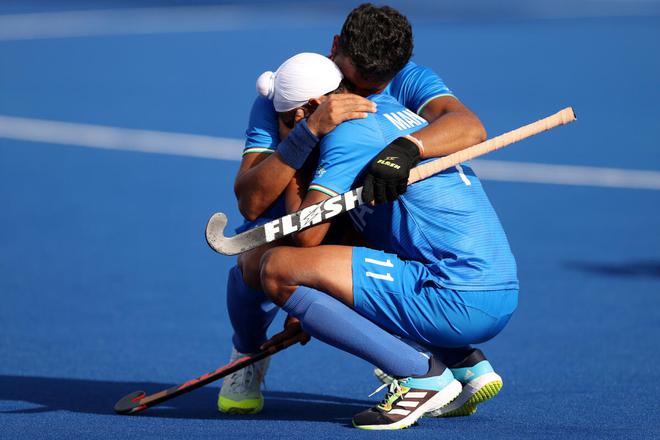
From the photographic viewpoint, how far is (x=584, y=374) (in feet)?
19.6

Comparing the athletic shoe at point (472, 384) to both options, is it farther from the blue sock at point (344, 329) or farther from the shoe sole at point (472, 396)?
the blue sock at point (344, 329)

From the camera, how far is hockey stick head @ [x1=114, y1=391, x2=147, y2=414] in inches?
196

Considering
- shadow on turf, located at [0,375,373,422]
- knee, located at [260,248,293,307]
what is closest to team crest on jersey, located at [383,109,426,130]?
knee, located at [260,248,293,307]

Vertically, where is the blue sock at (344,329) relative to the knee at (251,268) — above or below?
below

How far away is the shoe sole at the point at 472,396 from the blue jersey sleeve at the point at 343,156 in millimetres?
A: 998

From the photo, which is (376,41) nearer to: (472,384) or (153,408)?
(472,384)

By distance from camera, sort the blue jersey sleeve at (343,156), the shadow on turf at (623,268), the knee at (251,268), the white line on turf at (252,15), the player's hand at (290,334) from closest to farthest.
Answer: the blue jersey sleeve at (343,156)
the knee at (251,268)
the player's hand at (290,334)
the shadow on turf at (623,268)
the white line on turf at (252,15)

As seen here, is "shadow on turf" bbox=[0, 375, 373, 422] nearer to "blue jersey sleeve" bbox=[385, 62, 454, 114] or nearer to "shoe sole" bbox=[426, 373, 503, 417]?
"shoe sole" bbox=[426, 373, 503, 417]

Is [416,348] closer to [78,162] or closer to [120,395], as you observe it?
[120,395]

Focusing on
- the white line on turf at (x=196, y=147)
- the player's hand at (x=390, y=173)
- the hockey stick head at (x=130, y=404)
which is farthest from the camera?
the white line on turf at (x=196, y=147)

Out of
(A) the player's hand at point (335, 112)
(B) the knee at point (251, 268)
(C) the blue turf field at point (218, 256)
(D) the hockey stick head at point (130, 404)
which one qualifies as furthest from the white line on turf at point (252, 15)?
(A) the player's hand at point (335, 112)

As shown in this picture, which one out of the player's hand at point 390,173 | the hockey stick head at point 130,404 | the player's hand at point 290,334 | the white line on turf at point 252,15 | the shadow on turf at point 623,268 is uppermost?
the white line on turf at point 252,15

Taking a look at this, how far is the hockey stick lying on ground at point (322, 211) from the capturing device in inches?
172

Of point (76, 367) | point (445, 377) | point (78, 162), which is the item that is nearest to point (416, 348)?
point (445, 377)
